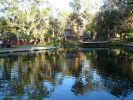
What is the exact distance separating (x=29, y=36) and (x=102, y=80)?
5373 centimetres

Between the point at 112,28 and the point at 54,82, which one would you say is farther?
the point at 112,28

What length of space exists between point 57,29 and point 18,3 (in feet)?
116

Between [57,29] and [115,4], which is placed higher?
[115,4]

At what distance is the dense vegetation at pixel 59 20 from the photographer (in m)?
65.6

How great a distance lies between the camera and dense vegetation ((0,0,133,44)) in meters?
65.6

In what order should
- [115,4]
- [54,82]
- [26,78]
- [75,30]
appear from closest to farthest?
[54,82]
[26,78]
[115,4]
[75,30]

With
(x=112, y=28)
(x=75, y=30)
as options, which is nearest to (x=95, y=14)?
(x=112, y=28)

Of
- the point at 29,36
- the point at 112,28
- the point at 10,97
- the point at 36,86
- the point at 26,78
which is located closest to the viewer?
the point at 10,97

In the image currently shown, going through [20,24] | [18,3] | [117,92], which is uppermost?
Answer: [18,3]

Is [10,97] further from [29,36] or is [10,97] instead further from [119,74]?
[29,36]

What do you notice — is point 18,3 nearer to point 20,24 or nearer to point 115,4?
point 20,24

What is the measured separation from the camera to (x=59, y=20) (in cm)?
9425

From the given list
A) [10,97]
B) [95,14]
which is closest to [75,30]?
[95,14]

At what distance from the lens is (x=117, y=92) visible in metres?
17.3
